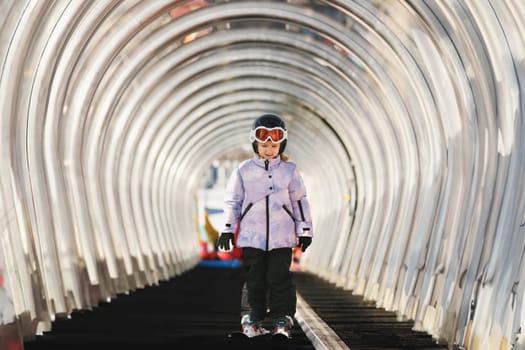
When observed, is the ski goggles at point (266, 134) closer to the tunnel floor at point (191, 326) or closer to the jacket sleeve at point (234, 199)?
the jacket sleeve at point (234, 199)

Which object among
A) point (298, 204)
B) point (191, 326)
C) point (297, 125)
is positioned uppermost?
point (297, 125)

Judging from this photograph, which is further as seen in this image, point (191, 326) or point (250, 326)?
point (191, 326)

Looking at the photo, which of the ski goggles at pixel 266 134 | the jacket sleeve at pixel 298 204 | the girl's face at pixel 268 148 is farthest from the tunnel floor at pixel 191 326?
the ski goggles at pixel 266 134

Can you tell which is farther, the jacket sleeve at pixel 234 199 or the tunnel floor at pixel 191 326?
the jacket sleeve at pixel 234 199

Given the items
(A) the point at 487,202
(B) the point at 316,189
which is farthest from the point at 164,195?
(A) the point at 487,202

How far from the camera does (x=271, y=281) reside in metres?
12.9

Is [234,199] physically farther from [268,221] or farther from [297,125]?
[297,125]

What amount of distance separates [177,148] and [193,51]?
1401 cm

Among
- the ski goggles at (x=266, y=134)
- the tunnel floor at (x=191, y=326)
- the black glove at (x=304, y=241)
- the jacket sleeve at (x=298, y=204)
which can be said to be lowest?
the tunnel floor at (x=191, y=326)

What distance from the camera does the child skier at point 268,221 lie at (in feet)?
42.0

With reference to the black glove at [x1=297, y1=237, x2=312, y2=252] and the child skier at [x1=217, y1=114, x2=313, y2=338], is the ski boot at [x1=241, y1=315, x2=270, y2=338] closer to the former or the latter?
the child skier at [x1=217, y1=114, x2=313, y2=338]

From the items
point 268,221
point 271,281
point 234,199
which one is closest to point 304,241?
point 268,221

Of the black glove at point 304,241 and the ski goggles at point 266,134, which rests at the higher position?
the ski goggles at point 266,134

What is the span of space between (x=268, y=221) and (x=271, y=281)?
61cm
